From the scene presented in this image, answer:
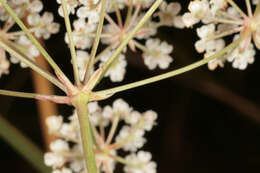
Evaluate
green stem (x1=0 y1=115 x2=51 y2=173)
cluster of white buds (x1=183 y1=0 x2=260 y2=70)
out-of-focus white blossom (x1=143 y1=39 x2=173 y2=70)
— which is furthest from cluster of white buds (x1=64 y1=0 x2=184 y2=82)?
green stem (x1=0 y1=115 x2=51 y2=173)

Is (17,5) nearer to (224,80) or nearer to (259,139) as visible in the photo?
(224,80)

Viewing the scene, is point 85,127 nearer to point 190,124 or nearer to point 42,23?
point 42,23

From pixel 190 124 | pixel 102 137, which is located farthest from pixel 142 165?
pixel 190 124

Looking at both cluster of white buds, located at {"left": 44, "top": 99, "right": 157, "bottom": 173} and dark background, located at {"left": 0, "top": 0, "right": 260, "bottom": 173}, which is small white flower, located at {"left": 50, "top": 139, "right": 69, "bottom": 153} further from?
dark background, located at {"left": 0, "top": 0, "right": 260, "bottom": 173}

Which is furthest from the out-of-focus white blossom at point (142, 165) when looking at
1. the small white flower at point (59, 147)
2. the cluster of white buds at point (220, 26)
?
the cluster of white buds at point (220, 26)

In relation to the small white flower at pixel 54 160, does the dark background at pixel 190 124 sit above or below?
above

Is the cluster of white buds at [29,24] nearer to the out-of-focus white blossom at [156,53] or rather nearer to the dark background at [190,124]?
the out-of-focus white blossom at [156,53]
